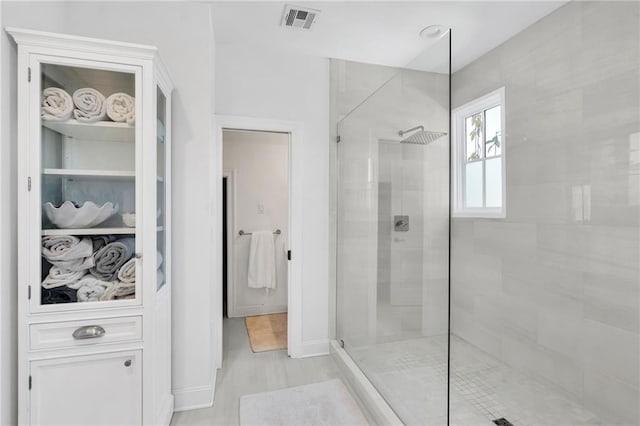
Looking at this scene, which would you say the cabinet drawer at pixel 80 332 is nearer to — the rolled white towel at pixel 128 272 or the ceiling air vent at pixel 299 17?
the rolled white towel at pixel 128 272

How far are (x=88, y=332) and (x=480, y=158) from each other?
2.96 metres

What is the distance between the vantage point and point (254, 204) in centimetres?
401

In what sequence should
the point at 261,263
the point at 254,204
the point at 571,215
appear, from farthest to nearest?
the point at 254,204 → the point at 261,263 → the point at 571,215

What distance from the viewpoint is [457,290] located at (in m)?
2.88

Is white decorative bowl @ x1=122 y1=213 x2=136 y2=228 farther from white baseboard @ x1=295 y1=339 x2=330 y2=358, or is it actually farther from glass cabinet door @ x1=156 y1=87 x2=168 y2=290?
white baseboard @ x1=295 y1=339 x2=330 y2=358

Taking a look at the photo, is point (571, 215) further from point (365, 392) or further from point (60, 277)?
point (60, 277)

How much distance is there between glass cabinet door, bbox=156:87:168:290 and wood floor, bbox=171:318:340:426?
0.90 meters

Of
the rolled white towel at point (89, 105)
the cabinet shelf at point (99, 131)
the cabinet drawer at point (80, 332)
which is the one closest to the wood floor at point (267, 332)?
the cabinet drawer at point (80, 332)

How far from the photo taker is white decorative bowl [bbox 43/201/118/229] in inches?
56.0

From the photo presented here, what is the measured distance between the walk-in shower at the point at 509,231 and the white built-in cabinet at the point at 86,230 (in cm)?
129

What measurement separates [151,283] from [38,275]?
0.44 meters

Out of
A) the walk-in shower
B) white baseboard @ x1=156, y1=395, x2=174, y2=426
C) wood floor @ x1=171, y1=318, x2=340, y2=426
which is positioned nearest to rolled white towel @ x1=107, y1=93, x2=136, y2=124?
the walk-in shower

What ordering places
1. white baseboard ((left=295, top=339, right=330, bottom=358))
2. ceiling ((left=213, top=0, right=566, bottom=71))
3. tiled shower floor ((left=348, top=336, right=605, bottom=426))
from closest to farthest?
tiled shower floor ((left=348, top=336, right=605, bottom=426))
ceiling ((left=213, top=0, right=566, bottom=71))
white baseboard ((left=295, top=339, right=330, bottom=358))

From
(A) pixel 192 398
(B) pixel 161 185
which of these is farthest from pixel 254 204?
(A) pixel 192 398
